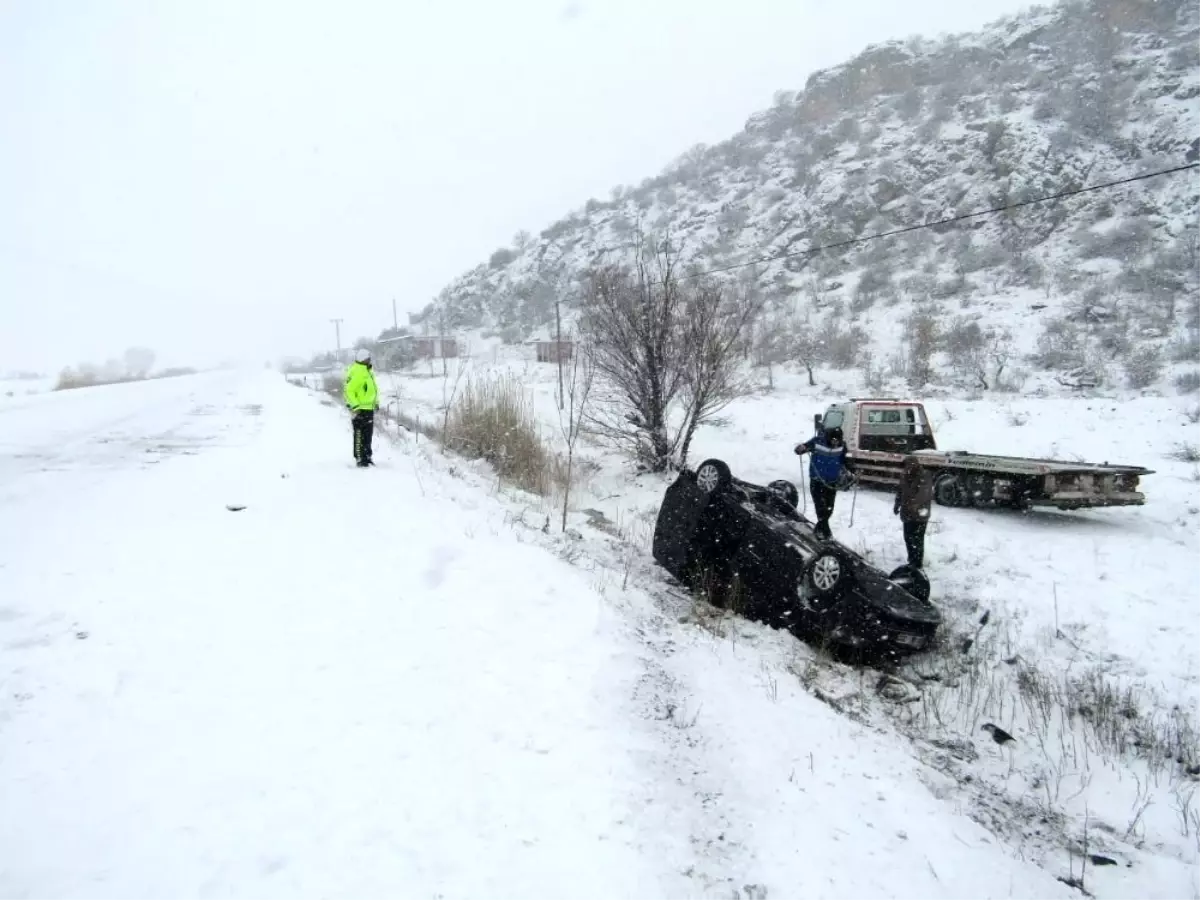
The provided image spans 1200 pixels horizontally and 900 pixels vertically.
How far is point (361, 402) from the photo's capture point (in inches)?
341

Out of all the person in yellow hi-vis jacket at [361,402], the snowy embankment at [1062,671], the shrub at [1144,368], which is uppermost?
the shrub at [1144,368]

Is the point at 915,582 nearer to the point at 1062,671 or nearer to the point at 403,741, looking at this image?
the point at 1062,671

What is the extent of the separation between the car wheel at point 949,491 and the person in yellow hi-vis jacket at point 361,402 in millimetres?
9190

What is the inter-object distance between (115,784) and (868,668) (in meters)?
5.54

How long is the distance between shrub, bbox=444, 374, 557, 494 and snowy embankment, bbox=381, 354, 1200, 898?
3.26 feet

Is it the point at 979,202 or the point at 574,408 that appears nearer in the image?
the point at 574,408

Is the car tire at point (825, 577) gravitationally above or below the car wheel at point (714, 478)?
below

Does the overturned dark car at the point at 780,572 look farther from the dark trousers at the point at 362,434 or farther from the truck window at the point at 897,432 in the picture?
the truck window at the point at 897,432

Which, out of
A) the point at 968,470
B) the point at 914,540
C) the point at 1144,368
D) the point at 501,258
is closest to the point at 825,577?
the point at 914,540


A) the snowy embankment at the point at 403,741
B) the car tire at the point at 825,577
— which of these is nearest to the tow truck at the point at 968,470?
the car tire at the point at 825,577

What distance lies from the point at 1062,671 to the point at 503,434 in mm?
9024

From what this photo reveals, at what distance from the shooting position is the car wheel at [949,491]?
10.3 metres

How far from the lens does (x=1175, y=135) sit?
30.7 meters

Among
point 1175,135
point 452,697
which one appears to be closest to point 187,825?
point 452,697
